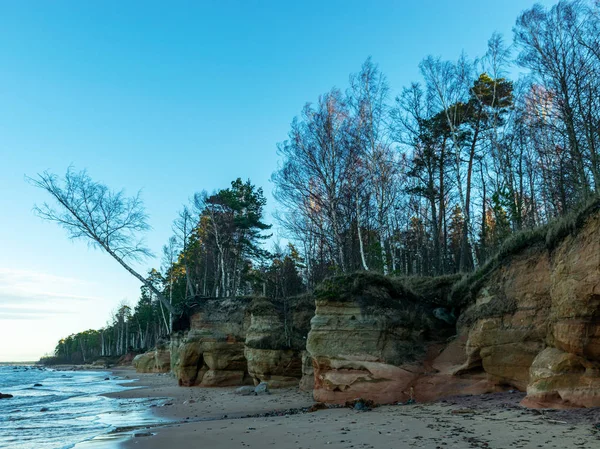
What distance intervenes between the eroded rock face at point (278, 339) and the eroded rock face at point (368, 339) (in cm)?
605

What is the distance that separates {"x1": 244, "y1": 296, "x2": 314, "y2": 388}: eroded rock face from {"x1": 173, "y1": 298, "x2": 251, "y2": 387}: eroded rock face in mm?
2681

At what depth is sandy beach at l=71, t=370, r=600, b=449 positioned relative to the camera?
21.1 feet

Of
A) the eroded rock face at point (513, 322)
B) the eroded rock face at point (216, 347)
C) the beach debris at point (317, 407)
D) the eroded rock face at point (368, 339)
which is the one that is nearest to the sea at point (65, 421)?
the beach debris at point (317, 407)

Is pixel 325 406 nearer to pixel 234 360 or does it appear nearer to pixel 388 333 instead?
pixel 388 333

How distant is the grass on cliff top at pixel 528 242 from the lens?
8422mm

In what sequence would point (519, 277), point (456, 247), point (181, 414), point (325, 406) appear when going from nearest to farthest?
point (519, 277), point (325, 406), point (181, 414), point (456, 247)

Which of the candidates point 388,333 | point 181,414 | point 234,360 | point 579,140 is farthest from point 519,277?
point 234,360

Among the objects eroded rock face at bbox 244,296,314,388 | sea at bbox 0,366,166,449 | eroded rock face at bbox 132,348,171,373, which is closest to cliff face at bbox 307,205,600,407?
sea at bbox 0,366,166,449

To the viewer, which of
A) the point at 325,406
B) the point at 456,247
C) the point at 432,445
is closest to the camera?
the point at 432,445

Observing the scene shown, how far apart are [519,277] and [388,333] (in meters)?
4.17

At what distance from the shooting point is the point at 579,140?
576 inches

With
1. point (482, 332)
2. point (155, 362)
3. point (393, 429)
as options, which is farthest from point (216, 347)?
point (155, 362)

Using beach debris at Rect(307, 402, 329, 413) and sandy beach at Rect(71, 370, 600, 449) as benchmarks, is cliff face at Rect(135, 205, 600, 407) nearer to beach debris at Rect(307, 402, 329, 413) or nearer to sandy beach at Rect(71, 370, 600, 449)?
beach debris at Rect(307, 402, 329, 413)

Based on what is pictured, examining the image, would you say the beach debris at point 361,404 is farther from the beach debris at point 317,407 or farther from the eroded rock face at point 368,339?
the beach debris at point 317,407
